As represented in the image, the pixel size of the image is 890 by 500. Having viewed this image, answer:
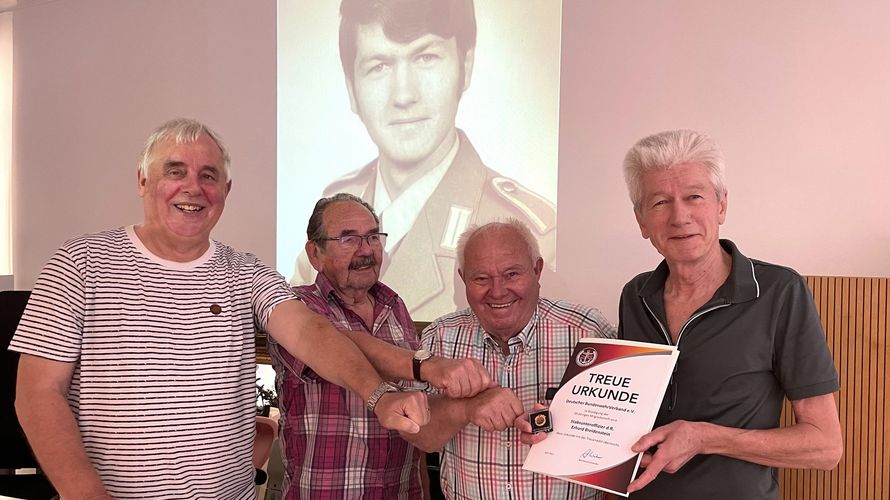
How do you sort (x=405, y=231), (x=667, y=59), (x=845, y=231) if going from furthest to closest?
1. (x=405, y=231)
2. (x=667, y=59)
3. (x=845, y=231)

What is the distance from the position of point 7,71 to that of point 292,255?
338cm

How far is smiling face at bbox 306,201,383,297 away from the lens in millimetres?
2818

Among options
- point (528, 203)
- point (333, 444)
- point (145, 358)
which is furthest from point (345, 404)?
point (528, 203)

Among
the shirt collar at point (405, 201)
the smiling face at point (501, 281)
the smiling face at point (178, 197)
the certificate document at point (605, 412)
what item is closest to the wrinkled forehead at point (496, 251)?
the smiling face at point (501, 281)

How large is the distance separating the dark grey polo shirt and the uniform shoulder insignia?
103 inches

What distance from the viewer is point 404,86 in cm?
491

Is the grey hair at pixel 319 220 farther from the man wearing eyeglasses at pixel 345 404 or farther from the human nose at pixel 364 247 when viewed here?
the human nose at pixel 364 247

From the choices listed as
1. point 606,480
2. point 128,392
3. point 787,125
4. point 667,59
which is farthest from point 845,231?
point 128,392

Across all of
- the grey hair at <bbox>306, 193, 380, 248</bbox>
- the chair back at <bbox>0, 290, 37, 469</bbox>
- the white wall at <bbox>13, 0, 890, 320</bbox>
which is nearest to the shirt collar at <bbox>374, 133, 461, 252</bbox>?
the white wall at <bbox>13, 0, 890, 320</bbox>

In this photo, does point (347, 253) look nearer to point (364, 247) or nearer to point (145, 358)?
point (364, 247)

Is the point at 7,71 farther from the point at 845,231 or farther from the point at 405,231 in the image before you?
the point at 845,231

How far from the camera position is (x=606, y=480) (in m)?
1.76

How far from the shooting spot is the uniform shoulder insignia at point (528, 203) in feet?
14.9

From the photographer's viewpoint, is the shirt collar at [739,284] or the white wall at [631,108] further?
the white wall at [631,108]
